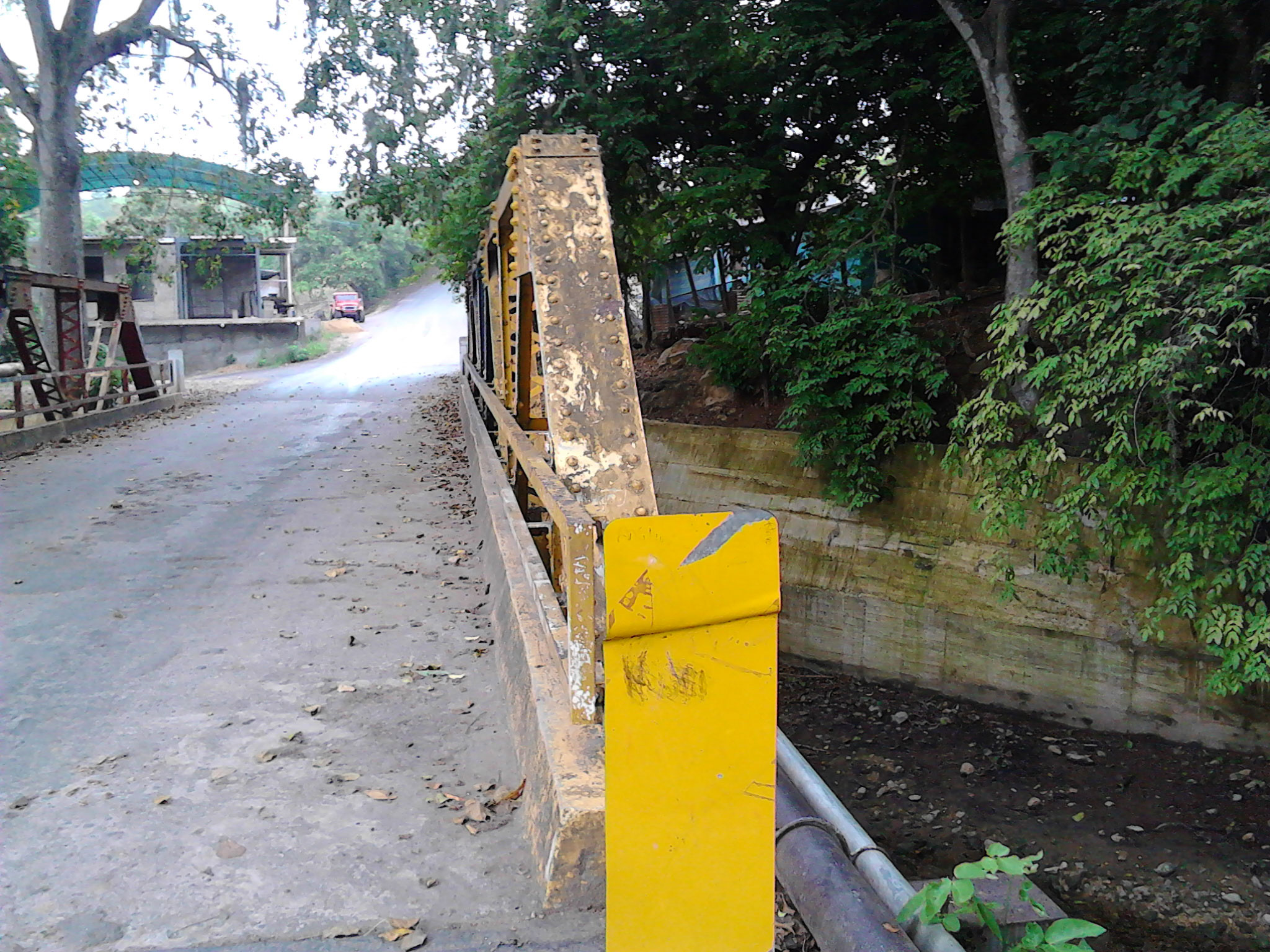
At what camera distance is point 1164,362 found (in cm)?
677

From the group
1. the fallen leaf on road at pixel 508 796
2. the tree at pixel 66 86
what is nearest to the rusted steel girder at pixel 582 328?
the fallen leaf on road at pixel 508 796

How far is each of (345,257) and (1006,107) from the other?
5174 centimetres

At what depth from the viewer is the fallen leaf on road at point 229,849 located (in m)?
2.88

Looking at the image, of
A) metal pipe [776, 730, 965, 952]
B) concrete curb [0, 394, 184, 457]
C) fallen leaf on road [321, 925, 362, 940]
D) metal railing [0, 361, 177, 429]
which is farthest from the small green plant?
metal railing [0, 361, 177, 429]

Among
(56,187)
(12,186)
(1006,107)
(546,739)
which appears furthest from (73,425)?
(546,739)

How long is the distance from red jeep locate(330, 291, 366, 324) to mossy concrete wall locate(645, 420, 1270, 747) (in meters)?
42.6

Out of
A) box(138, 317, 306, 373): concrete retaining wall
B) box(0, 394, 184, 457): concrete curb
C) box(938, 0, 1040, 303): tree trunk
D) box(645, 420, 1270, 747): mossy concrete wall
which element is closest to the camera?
box(645, 420, 1270, 747): mossy concrete wall

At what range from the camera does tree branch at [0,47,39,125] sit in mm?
19188

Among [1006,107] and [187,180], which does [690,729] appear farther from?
[187,180]

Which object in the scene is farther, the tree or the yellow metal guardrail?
the tree

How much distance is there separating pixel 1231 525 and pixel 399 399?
17908mm

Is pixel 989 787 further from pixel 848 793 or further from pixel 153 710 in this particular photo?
pixel 153 710

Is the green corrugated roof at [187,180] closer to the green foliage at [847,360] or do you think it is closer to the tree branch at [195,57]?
the tree branch at [195,57]

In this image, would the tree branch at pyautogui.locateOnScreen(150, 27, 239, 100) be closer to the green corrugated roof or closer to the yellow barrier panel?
the green corrugated roof
